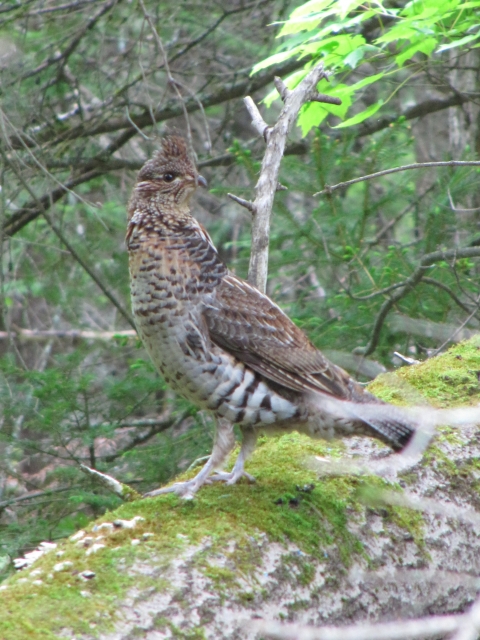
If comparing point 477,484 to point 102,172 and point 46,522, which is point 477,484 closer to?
point 46,522

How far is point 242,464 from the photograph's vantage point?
3.16m

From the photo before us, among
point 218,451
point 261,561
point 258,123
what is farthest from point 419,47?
point 261,561

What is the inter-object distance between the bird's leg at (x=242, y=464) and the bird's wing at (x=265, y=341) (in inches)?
11.1

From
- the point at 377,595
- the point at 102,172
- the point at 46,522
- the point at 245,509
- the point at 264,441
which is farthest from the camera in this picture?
the point at 102,172

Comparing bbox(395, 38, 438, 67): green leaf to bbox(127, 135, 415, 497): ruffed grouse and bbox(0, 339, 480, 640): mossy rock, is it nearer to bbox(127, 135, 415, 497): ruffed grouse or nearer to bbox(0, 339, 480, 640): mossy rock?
bbox(127, 135, 415, 497): ruffed grouse

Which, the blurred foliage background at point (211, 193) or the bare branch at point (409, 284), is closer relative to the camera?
the blurred foliage background at point (211, 193)

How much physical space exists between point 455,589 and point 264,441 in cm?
131

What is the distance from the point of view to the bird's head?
3566 millimetres

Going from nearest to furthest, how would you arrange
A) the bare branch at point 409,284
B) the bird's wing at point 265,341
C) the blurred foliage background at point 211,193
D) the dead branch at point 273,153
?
the bird's wing at point 265,341 < the dead branch at point 273,153 < the blurred foliage background at point 211,193 < the bare branch at point 409,284

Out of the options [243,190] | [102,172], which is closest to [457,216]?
[243,190]

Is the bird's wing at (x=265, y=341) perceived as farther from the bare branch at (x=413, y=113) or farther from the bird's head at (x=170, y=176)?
the bare branch at (x=413, y=113)

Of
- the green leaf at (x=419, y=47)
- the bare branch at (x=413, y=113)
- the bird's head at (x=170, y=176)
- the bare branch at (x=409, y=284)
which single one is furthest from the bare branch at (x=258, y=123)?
the bare branch at (x=413, y=113)

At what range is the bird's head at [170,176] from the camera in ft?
11.7

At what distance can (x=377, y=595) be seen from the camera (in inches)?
96.1
